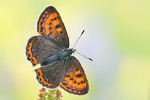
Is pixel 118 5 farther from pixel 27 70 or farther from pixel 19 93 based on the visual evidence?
pixel 19 93

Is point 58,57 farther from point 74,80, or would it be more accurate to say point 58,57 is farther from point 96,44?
point 96,44

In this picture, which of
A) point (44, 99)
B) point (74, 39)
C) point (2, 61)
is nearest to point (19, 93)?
point (2, 61)

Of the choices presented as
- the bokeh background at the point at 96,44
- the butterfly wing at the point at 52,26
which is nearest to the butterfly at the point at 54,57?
the butterfly wing at the point at 52,26

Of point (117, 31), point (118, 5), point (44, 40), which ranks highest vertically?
point (118, 5)

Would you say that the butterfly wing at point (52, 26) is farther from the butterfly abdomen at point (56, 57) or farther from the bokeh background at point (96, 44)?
the bokeh background at point (96, 44)

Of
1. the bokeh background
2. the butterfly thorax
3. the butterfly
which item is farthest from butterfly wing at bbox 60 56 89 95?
the bokeh background

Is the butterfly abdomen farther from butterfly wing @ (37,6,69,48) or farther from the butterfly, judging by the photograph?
butterfly wing @ (37,6,69,48)

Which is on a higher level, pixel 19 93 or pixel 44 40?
pixel 44 40
